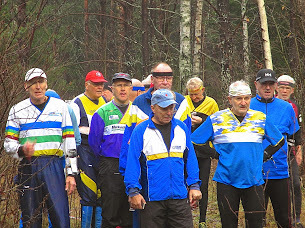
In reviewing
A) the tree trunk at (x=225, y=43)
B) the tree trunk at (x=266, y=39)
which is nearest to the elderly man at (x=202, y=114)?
the tree trunk at (x=266, y=39)

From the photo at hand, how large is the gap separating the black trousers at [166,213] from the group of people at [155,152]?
10 mm

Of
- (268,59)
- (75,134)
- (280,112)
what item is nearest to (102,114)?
(75,134)

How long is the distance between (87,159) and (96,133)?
80 centimetres

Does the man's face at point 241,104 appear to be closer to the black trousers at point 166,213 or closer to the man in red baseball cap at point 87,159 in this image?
the black trousers at point 166,213

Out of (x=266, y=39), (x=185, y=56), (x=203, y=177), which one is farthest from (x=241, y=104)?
(x=266, y=39)

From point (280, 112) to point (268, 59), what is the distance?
24.5ft

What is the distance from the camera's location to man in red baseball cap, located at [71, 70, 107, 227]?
8.50m

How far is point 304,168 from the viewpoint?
11727 millimetres

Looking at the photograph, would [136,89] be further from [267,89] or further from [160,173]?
[160,173]

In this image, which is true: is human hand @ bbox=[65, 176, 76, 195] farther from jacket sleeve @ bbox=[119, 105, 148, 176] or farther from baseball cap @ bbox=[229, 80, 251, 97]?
baseball cap @ bbox=[229, 80, 251, 97]

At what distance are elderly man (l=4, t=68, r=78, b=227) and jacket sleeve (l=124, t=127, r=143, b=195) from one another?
79 centimetres

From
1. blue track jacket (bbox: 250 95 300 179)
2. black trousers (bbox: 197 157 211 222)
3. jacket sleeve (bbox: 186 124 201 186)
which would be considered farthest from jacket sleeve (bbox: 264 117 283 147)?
black trousers (bbox: 197 157 211 222)

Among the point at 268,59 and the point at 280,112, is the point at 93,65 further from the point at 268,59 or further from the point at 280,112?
the point at 280,112

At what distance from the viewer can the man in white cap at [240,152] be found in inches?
258
